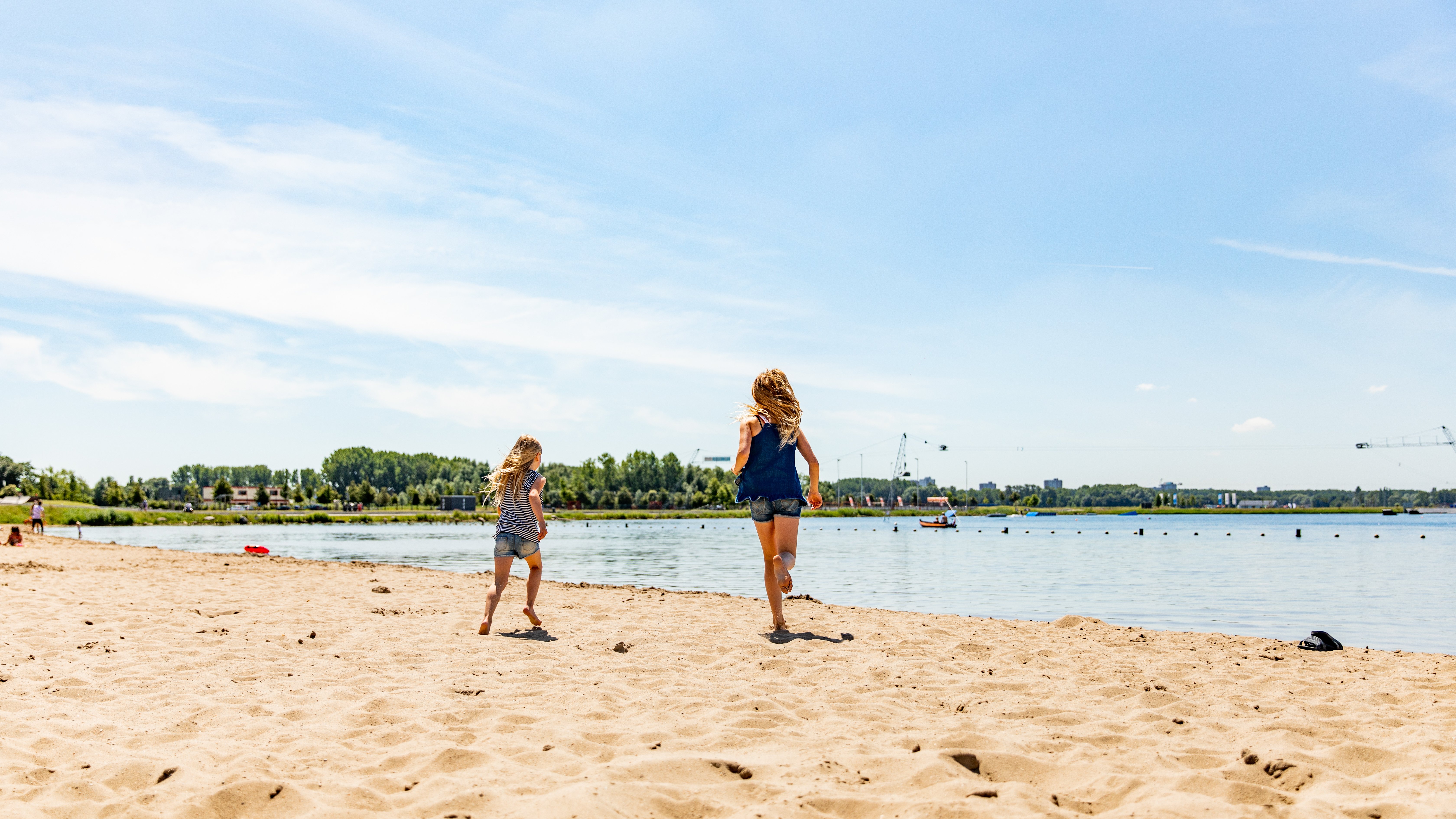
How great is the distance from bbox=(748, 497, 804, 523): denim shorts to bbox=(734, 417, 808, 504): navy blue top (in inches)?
0.9

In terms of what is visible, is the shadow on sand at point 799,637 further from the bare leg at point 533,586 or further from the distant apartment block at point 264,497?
the distant apartment block at point 264,497

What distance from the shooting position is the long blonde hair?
7.71 meters

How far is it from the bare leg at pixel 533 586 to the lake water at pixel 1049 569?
7178 millimetres

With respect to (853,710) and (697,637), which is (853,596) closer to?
(697,637)

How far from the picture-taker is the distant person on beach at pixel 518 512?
27.9ft

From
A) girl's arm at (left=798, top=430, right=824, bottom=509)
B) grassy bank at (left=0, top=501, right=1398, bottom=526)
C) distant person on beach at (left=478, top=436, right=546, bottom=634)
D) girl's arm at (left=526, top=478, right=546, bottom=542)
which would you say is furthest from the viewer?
grassy bank at (left=0, top=501, right=1398, bottom=526)

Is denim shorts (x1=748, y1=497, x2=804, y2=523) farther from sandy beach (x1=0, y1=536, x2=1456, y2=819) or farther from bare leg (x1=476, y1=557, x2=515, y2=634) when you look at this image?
bare leg (x1=476, y1=557, x2=515, y2=634)

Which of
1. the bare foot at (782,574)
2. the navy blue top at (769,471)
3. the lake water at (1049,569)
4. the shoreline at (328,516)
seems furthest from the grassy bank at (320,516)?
the navy blue top at (769,471)

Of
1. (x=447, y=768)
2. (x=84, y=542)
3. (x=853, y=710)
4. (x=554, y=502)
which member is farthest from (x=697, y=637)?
(x=554, y=502)

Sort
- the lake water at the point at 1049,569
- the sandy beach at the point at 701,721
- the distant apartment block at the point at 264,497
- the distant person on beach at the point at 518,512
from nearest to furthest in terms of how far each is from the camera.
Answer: the sandy beach at the point at 701,721
the distant person on beach at the point at 518,512
the lake water at the point at 1049,569
the distant apartment block at the point at 264,497

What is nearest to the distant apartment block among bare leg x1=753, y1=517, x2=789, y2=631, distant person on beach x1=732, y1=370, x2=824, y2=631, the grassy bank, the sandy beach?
the grassy bank

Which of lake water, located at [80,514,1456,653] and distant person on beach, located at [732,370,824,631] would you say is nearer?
distant person on beach, located at [732,370,824,631]

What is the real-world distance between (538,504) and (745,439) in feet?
7.47

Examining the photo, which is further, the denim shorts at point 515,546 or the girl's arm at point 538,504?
the denim shorts at point 515,546
